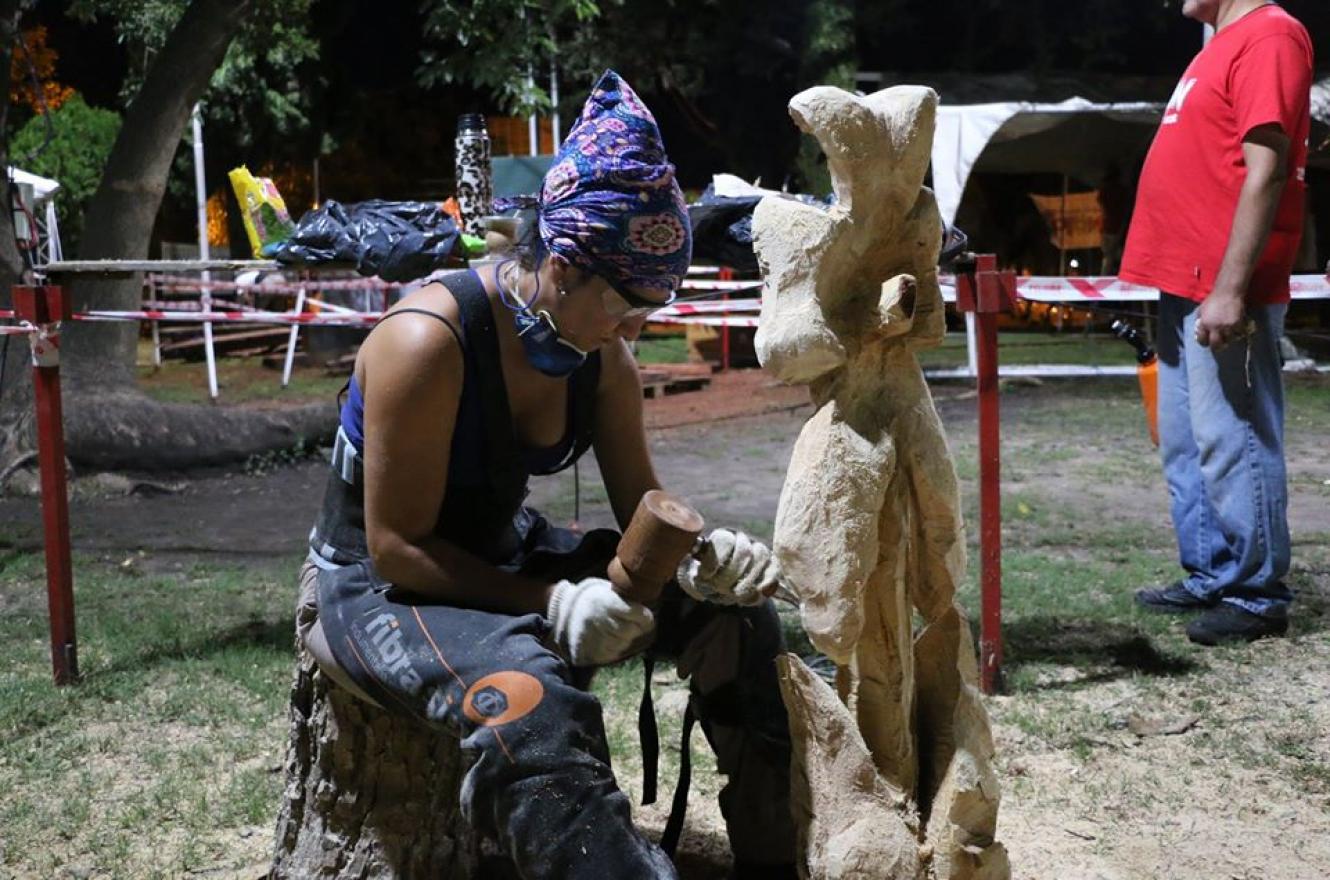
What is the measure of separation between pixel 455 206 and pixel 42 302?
1.40m

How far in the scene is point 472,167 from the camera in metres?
4.36

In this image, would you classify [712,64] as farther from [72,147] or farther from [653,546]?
[653,546]

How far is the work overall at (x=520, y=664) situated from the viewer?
203 cm

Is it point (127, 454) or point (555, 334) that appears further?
point (127, 454)

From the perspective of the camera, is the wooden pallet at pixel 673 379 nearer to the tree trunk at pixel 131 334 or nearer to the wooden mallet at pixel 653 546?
the tree trunk at pixel 131 334

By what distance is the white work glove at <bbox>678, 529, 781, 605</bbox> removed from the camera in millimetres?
2322

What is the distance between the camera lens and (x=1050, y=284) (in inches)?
223

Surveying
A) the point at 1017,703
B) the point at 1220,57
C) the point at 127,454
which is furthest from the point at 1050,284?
the point at 127,454

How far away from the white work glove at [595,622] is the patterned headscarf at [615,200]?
0.55 m

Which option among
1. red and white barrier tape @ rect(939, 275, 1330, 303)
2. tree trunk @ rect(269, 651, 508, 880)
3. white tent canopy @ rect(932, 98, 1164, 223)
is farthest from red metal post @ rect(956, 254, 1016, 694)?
white tent canopy @ rect(932, 98, 1164, 223)

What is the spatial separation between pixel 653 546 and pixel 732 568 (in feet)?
0.90

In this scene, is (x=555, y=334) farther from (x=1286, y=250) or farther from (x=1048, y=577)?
(x=1048, y=577)

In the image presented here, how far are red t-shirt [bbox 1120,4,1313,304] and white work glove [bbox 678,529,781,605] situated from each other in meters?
2.40

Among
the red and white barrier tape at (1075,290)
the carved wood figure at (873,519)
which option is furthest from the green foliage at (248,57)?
the carved wood figure at (873,519)
